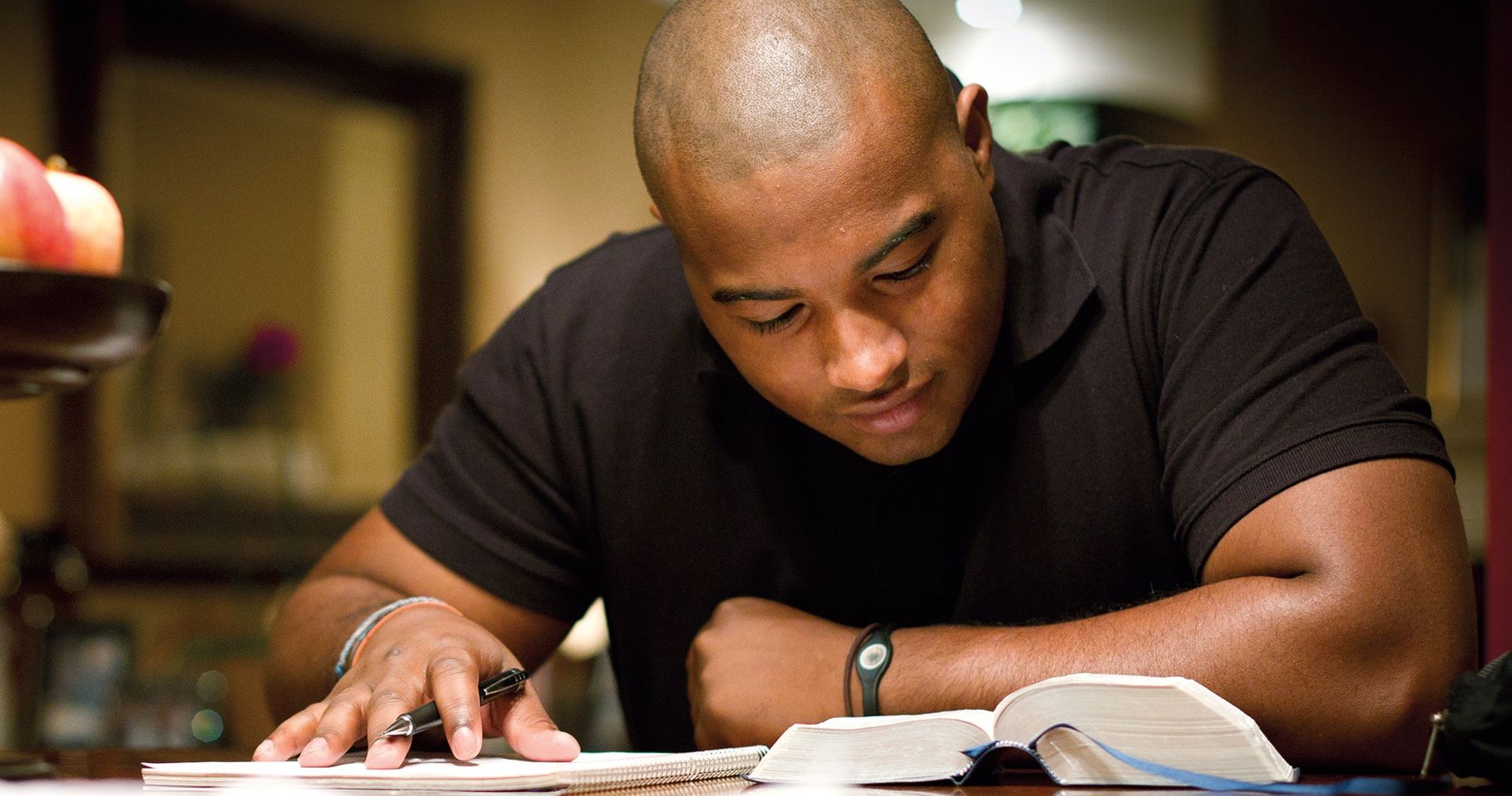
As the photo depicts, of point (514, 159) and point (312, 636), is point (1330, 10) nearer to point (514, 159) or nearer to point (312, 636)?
point (514, 159)

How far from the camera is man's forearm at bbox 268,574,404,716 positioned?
1364 millimetres

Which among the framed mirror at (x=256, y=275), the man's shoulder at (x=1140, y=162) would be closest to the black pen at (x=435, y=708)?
the man's shoulder at (x=1140, y=162)

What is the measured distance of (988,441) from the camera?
4.53 ft

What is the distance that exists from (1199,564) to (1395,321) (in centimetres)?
366

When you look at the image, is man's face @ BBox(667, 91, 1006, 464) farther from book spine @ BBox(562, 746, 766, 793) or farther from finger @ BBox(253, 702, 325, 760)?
finger @ BBox(253, 702, 325, 760)

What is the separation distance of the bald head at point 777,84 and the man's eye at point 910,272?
105 millimetres

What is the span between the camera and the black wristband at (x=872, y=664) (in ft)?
3.64

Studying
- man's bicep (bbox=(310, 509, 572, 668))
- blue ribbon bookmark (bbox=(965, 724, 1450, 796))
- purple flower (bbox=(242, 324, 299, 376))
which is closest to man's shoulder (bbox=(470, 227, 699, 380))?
man's bicep (bbox=(310, 509, 572, 668))

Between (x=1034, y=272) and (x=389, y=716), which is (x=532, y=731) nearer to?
(x=389, y=716)

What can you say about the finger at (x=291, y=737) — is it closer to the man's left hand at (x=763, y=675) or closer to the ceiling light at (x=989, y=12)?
the man's left hand at (x=763, y=675)

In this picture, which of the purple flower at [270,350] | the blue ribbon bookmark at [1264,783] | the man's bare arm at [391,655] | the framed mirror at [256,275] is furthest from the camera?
the purple flower at [270,350]

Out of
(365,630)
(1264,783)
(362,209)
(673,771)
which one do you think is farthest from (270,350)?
(1264,783)

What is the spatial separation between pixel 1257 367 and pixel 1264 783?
448 mm

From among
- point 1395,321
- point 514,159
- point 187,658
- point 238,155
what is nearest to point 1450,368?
point 1395,321
